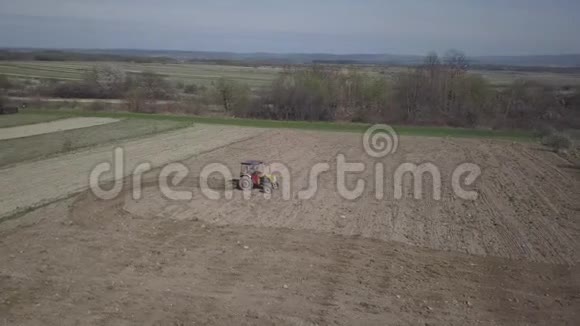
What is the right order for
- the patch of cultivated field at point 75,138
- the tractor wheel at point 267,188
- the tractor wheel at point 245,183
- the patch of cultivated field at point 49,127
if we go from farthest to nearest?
1. the patch of cultivated field at point 49,127
2. the patch of cultivated field at point 75,138
3. the tractor wheel at point 245,183
4. the tractor wheel at point 267,188

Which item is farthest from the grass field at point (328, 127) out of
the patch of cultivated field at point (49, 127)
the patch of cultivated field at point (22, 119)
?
the patch of cultivated field at point (49, 127)

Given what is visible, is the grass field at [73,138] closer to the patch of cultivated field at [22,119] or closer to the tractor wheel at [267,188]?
the patch of cultivated field at [22,119]

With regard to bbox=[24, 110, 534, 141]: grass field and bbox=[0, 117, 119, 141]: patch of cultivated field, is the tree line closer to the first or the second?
bbox=[24, 110, 534, 141]: grass field

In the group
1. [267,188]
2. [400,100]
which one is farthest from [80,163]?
[400,100]

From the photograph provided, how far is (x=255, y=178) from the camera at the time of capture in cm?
1995

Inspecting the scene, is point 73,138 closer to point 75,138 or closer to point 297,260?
point 75,138

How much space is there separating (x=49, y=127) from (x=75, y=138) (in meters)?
6.65

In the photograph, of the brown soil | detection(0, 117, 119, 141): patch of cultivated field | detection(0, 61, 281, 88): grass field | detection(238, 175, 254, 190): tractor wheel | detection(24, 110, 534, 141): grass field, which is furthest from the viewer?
detection(0, 61, 281, 88): grass field

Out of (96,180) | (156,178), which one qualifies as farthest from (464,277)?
(96,180)

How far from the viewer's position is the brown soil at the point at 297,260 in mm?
10539

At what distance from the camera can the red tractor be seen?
19641 millimetres

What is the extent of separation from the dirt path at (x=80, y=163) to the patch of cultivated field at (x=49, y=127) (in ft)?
24.9

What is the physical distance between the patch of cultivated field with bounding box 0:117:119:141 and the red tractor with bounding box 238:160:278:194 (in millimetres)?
20014

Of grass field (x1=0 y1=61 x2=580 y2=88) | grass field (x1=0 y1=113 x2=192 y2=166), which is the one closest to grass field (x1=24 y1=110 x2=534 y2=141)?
grass field (x1=0 y1=113 x2=192 y2=166)
